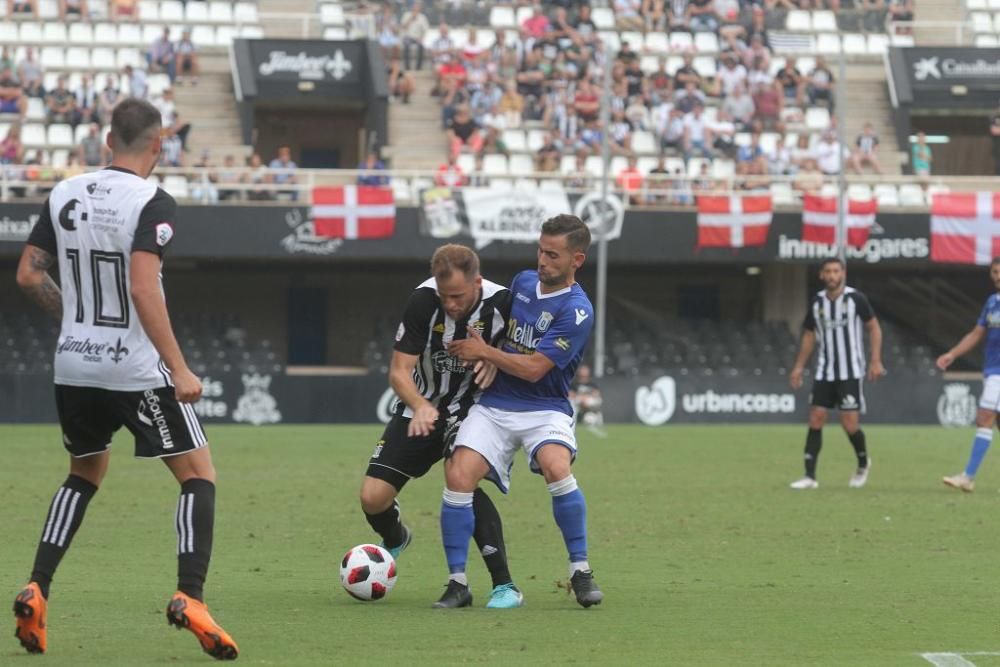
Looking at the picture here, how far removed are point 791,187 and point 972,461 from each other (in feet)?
59.4

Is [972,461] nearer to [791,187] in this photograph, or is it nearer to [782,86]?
[791,187]

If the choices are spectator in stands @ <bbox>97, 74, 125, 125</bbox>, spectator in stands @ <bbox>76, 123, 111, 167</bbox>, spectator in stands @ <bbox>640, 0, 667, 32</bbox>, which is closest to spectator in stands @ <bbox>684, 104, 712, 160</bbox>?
spectator in stands @ <bbox>640, 0, 667, 32</bbox>

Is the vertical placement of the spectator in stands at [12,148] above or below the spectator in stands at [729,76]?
below

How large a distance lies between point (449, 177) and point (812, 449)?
16.3m

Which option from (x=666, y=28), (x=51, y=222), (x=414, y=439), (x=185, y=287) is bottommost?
(x=185, y=287)

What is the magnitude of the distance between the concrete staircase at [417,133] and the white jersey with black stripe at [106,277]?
89.4 ft

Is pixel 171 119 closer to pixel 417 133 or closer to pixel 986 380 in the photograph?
pixel 417 133

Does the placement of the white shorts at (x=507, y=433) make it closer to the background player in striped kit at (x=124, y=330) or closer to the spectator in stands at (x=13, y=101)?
the background player in striped kit at (x=124, y=330)

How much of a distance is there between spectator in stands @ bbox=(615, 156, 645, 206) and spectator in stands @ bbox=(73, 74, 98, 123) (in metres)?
10.4

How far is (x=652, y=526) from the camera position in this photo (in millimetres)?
12359

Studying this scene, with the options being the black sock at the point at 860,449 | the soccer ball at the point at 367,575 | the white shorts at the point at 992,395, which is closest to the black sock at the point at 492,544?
the soccer ball at the point at 367,575

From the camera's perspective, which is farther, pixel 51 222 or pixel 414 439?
pixel 414 439

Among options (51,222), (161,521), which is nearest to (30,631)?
(51,222)

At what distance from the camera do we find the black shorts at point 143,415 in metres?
6.57
